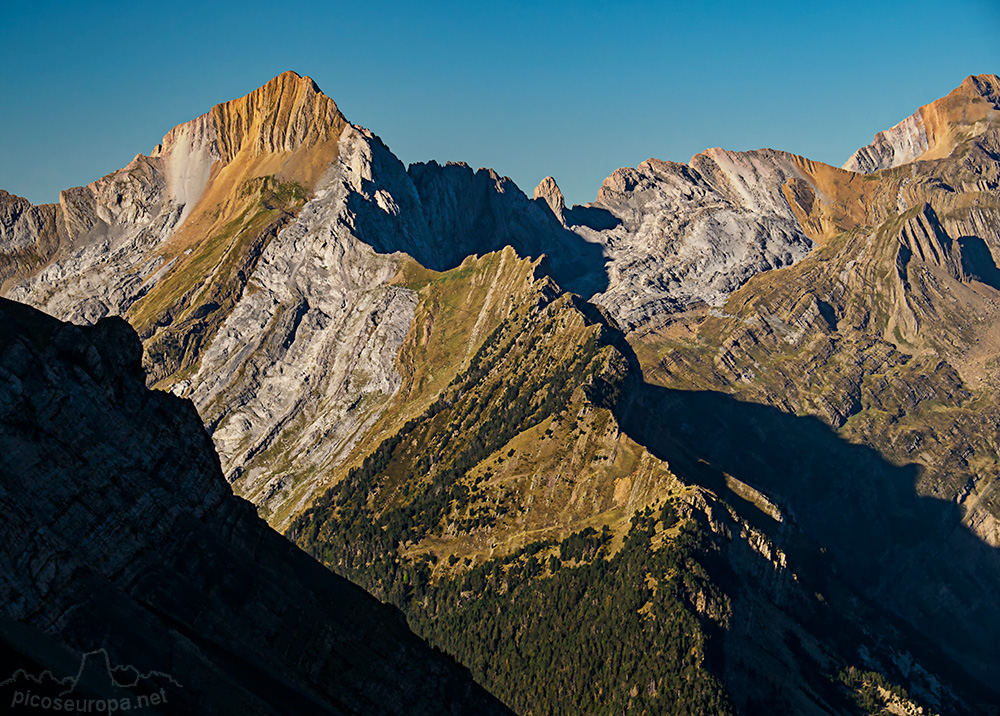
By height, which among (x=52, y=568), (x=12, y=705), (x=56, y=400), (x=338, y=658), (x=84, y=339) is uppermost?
(x=84, y=339)

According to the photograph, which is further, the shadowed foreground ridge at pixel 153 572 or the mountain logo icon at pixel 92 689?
the shadowed foreground ridge at pixel 153 572

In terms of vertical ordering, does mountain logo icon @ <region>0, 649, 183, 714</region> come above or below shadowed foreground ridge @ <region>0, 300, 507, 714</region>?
below

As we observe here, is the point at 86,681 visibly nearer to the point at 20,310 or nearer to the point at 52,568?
the point at 52,568

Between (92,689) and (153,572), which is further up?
(153,572)

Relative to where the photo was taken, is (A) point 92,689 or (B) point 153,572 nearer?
(A) point 92,689

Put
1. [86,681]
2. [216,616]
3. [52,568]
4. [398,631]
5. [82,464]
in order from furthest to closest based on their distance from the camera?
[398,631] → [216,616] → [82,464] → [52,568] → [86,681]

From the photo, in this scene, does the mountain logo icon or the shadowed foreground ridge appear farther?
the shadowed foreground ridge

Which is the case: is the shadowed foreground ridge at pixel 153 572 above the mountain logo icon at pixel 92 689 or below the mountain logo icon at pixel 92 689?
above

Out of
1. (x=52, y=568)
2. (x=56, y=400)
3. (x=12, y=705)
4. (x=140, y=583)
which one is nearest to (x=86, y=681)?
(x=12, y=705)
